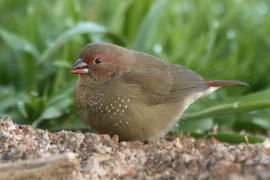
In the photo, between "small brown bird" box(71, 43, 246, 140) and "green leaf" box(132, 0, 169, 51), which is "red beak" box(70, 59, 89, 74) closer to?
"small brown bird" box(71, 43, 246, 140)

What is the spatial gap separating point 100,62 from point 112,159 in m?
1.42

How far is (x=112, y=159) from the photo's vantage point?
356 centimetres

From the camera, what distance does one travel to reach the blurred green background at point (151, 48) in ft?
17.7

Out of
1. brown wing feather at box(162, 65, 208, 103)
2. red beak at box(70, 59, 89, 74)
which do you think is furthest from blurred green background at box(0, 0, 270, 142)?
red beak at box(70, 59, 89, 74)

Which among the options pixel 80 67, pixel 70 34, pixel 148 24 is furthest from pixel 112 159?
pixel 148 24

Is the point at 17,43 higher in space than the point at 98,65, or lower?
higher

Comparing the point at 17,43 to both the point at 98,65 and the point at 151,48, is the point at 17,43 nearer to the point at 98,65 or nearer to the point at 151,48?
the point at 151,48

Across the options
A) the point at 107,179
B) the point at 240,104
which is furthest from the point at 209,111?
the point at 107,179

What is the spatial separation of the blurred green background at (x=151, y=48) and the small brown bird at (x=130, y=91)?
0.39m

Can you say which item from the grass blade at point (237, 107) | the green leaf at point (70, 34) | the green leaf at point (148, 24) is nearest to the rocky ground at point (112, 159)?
the grass blade at point (237, 107)

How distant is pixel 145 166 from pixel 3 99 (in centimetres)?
258

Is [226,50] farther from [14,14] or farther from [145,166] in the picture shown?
[145,166]

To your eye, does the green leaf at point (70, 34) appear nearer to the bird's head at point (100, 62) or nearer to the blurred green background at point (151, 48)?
the blurred green background at point (151, 48)

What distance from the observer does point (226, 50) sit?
649 cm
